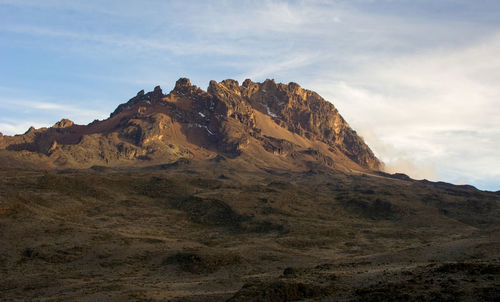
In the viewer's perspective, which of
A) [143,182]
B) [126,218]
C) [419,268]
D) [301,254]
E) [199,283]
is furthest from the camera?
[143,182]

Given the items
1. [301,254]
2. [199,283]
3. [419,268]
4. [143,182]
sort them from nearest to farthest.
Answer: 1. [419,268]
2. [199,283]
3. [301,254]
4. [143,182]

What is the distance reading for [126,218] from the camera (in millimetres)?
95688

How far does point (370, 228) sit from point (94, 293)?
7587cm

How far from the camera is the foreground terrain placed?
111ft

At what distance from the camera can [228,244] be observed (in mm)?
76312

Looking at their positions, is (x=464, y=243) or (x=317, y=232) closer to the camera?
(x=464, y=243)

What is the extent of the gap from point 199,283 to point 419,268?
21.4 metres

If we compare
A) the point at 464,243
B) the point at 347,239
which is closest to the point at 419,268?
the point at 464,243

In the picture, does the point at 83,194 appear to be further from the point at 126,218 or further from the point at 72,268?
the point at 72,268

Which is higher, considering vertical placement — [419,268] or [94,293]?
[419,268]

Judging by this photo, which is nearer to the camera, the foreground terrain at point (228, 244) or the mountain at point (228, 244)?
the mountain at point (228, 244)

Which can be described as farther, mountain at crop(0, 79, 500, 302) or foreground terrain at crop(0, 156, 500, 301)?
foreground terrain at crop(0, 156, 500, 301)

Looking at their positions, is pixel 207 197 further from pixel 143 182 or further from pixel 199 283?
pixel 199 283

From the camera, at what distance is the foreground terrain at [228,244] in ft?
111
